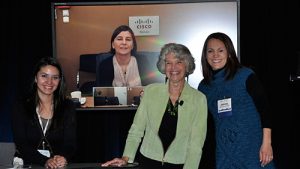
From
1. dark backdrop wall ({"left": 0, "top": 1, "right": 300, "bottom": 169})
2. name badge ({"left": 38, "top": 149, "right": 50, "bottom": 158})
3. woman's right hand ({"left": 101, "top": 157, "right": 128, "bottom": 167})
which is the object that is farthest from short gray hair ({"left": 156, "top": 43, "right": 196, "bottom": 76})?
dark backdrop wall ({"left": 0, "top": 1, "right": 300, "bottom": 169})

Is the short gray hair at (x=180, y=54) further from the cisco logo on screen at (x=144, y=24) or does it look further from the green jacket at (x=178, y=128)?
the cisco logo on screen at (x=144, y=24)

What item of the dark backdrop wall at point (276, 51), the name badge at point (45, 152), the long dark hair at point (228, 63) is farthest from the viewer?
the dark backdrop wall at point (276, 51)

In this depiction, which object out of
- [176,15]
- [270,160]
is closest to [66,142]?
[270,160]

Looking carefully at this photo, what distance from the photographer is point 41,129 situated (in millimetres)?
2514

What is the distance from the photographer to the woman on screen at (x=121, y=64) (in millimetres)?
4340

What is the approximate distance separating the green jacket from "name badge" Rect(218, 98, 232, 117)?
213 millimetres

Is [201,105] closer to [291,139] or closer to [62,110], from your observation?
[62,110]

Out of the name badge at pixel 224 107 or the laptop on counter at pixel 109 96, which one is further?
the laptop on counter at pixel 109 96

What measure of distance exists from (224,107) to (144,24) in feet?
6.42

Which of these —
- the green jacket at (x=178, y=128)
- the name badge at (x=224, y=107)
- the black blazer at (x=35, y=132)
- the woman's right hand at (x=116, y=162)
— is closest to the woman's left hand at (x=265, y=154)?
the name badge at (x=224, y=107)

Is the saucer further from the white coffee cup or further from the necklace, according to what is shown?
the necklace

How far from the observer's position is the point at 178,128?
2.32 meters

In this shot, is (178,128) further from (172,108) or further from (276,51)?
(276,51)

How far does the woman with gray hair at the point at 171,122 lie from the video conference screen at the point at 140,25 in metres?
1.89
